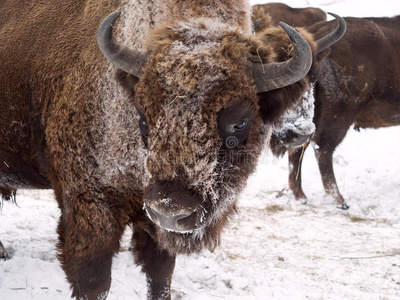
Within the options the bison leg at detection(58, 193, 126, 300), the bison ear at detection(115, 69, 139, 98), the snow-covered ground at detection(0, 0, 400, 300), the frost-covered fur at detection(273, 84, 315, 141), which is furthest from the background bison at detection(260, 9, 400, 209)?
the bison ear at detection(115, 69, 139, 98)

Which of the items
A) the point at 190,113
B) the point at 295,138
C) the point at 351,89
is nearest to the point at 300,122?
the point at 295,138

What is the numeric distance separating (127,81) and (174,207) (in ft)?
3.09

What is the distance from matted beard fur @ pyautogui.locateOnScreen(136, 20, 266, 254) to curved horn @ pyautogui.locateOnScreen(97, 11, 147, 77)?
13 cm

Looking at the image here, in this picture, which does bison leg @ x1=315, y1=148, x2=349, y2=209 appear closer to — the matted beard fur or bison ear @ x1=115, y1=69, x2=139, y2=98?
the matted beard fur

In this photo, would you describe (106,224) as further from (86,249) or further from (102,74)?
(102,74)

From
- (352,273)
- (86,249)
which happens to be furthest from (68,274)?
(352,273)

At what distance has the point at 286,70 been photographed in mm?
2402

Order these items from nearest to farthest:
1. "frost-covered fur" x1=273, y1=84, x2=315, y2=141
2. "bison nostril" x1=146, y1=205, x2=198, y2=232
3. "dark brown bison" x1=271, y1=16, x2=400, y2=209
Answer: "bison nostril" x1=146, y1=205, x2=198, y2=232 → "frost-covered fur" x1=273, y1=84, x2=315, y2=141 → "dark brown bison" x1=271, y1=16, x2=400, y2=209

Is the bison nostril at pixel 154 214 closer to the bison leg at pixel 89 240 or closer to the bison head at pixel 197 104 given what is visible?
the bison head at pixel 197 104

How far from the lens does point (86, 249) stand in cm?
292

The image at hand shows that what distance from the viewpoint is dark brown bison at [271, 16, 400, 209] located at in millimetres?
7105

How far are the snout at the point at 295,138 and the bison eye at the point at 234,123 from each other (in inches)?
116

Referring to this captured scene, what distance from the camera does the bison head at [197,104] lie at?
223 cm

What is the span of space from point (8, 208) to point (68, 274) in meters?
3.39
